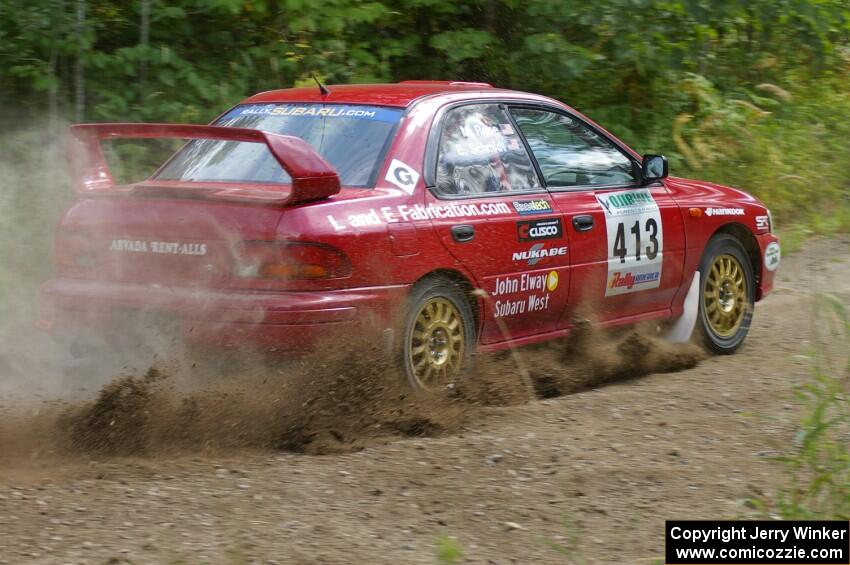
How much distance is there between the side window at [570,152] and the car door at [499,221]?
0.47 feet

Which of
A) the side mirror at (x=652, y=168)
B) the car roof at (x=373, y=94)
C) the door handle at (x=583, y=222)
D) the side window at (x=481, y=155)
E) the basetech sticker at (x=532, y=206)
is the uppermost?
the car roof at (x=373, y=94)

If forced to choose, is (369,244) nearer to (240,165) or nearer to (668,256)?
(240,165)

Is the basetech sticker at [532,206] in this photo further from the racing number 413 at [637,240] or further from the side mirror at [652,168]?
the side mirror at [652,168]

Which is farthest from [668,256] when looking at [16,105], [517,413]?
[16,105]

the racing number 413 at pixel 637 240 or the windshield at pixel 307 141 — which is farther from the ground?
the windshield at pixel 307 141

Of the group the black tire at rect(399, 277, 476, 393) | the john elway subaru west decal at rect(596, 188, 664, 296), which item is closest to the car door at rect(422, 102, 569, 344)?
the black tire at rect(399, 277, 476, 393)

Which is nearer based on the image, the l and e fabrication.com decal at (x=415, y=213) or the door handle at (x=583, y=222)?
the l and e fabrication.com decal at (x=415, y=213)

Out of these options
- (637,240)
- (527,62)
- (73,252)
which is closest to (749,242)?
(637,240)

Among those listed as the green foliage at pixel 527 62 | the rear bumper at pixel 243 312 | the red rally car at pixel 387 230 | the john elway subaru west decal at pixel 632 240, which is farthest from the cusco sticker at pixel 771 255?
the green foliage at pixel 527 62

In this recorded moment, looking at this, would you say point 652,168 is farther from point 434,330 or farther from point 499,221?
point 434,330

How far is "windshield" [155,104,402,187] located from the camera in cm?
562

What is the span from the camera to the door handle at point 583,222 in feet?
20.9

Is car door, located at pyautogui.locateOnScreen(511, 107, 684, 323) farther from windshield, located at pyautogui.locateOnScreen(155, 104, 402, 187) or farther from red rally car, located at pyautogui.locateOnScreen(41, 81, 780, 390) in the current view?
windshield, located at pyautogui.locateOnScreen(155, 104, 402, 187)

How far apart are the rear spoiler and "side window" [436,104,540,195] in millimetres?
750
